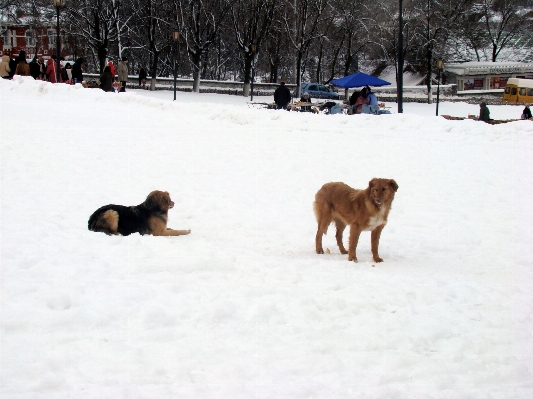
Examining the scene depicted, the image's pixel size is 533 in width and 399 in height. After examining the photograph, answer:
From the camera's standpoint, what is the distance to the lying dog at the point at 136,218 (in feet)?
25.7

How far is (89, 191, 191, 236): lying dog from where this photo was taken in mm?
7820

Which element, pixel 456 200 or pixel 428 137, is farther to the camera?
pixel 428 137

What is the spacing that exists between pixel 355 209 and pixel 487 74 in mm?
61523

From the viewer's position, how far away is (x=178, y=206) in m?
11.0

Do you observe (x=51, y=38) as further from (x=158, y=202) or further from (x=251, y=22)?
(x=158, y=202)

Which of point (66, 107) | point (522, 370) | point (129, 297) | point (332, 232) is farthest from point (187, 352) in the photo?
point (66, 107)

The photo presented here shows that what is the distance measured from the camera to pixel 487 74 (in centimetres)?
6284

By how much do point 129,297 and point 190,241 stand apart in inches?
106

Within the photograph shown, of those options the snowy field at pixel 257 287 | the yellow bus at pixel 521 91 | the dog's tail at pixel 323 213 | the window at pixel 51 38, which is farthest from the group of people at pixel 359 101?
the window at pixel 51 38

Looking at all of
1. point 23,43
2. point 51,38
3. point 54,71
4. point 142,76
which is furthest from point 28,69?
point 23,43

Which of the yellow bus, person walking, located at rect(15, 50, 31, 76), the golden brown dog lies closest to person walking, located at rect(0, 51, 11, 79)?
person walking, located at rect(15, 50, 31, 76)

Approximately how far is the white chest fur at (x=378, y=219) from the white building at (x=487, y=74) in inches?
2379

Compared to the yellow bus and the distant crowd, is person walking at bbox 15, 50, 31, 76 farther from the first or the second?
the yellow bus

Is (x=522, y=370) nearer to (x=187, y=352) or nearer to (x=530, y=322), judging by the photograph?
(x=530, y=322)
